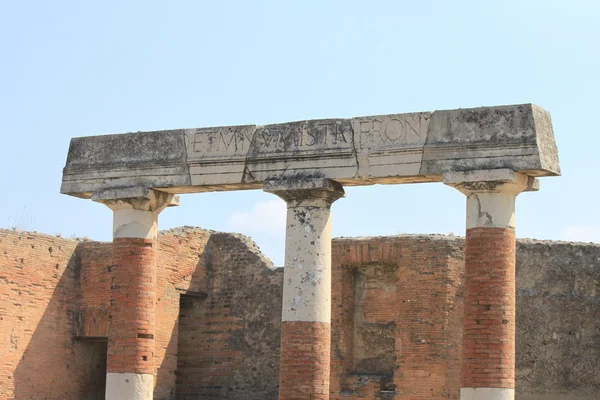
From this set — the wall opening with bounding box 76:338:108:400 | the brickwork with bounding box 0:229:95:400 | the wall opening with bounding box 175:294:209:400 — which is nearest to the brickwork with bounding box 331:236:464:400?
the wall opening with bounding box 175:294:209:400

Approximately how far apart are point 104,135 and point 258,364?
6.52 m

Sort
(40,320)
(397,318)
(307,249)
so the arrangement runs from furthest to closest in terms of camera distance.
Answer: (40,320) < (397,318) < (307,249)

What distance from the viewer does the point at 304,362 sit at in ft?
45.1

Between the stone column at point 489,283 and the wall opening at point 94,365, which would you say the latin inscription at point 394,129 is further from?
the wall opening at point 94,365

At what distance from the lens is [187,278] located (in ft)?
68.3

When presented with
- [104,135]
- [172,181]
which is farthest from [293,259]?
[104,135]

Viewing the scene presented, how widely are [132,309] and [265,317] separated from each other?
593cm

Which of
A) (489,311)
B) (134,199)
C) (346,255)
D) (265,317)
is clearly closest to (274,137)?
(134,199)

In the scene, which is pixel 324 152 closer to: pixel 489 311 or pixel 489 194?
pixel 489 194

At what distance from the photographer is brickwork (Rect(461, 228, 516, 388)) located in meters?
13.0

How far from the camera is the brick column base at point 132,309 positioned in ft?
48.6

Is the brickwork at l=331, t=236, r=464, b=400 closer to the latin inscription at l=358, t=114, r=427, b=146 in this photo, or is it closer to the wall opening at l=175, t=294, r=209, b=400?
the wall opening at l=175, t=294, r=209, b=400

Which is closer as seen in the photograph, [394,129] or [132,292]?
[394,129]

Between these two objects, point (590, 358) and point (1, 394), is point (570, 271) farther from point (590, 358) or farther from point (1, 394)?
point (1, 394)
